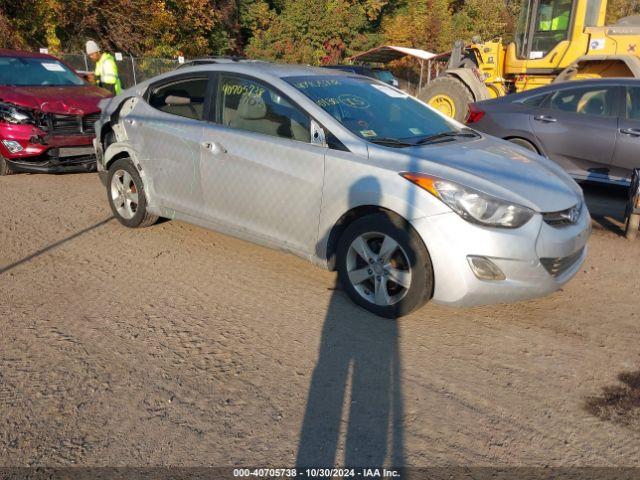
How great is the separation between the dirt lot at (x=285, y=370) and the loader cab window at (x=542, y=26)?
726 cm

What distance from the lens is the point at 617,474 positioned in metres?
2.44

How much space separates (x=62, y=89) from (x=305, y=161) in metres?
5.80

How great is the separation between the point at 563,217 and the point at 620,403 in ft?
4.11

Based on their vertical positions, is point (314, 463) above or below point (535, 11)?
below

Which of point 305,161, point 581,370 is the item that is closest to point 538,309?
point 581,370

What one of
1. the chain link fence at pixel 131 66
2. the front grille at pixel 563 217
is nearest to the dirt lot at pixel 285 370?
the front grille at pixel 563 217

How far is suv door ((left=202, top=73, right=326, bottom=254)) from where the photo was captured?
4008 millimetres

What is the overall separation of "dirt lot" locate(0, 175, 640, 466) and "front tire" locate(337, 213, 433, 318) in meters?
0.15

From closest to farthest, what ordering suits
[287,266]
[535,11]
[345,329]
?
1. [345,329]
2. [287,266]
3. [535,11]

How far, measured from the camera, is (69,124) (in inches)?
301

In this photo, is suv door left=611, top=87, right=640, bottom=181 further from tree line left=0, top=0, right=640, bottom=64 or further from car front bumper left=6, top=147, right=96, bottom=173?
tree line left=0, top=0, right=640, bottom=64

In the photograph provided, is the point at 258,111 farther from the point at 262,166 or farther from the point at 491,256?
the point at 491,256

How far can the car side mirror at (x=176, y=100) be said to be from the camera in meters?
4.86

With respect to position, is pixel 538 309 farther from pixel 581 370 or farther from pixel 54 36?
pixel 54 36
